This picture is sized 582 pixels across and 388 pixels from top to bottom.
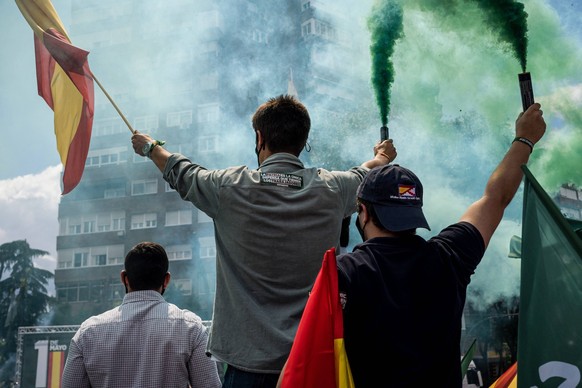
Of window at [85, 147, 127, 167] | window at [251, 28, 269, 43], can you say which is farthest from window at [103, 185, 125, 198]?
window at [251, 28, 269, 43]

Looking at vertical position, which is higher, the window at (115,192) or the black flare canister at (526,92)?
the window at (115,192)

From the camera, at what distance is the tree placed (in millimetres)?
42156

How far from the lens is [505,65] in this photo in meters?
14.0

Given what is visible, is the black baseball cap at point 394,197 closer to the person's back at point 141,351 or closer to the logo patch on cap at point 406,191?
the logo patch on cap at point 406,191

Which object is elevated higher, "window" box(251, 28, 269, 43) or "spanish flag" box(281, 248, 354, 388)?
"window" box(251, 28, 269, 43)

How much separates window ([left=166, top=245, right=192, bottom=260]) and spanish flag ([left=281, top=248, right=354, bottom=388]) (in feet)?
136

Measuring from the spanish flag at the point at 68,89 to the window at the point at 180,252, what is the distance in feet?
127

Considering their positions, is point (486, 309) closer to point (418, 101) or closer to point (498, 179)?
point (418, 101)

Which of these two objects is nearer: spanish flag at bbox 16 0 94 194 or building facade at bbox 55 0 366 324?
spanish flag at bbox 16 0 94 194

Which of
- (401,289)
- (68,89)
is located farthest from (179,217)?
(401,289)

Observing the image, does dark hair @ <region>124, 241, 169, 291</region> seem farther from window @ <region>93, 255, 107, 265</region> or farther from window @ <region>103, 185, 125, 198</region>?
window @ <region>103, 185, 125, 198</region>

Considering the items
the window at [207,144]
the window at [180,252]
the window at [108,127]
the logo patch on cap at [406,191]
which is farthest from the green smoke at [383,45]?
the window at [108,127]

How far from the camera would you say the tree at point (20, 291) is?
42.2 meters

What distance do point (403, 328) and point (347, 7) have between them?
26.9 metres
